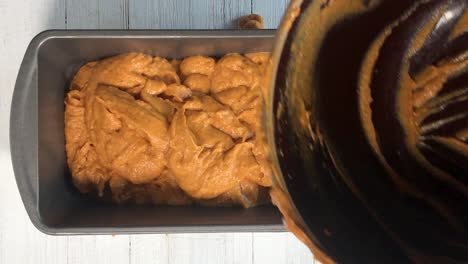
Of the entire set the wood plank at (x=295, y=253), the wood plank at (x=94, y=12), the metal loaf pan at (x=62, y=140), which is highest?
the wood plank at (x=94, y=12)

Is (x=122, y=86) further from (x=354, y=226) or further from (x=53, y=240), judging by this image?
(x=354, y=226)

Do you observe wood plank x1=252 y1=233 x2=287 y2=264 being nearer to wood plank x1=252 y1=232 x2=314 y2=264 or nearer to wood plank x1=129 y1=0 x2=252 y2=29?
wood plank x1=252 y1=232 x2=314 y2=264

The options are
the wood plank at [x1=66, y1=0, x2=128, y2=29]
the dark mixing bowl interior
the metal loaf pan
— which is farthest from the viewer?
the wood plank at [x1=66, y1=0, x2=128, y2=29]

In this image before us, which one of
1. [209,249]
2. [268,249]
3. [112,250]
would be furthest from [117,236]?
[268,249]

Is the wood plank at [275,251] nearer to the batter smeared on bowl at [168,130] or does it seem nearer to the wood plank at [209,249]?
the wood plank at [209,249]

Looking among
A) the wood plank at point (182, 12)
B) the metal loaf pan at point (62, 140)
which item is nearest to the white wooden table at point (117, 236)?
the wood plank at point (182, 12)

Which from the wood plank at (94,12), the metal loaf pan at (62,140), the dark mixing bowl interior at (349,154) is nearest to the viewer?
the dark mixing bowl interior at (349,154)

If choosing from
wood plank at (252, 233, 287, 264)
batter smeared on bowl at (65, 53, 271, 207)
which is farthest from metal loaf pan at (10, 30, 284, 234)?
wood plank at (252, 233, 287, 264)

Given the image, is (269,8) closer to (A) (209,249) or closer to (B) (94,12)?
(B) (94,12)
